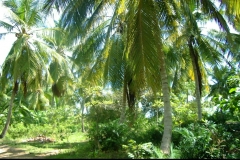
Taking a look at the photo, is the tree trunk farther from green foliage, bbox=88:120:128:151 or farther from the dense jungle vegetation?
green foliage, bbox=88:120:128:151

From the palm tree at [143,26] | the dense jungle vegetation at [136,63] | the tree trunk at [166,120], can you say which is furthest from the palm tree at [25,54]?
the tree trunk at [166,120]

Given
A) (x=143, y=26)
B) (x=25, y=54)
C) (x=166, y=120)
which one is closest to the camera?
(x=143, y=26)

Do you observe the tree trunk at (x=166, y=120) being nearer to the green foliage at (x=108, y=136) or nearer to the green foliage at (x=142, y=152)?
the green foliage at (x=142, y=152)

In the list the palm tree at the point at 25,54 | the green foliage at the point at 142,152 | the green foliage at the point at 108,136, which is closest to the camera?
the green foliage at the point at 142,152

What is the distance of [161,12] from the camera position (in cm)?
895

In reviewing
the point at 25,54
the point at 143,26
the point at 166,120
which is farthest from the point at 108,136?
the point at 25,54

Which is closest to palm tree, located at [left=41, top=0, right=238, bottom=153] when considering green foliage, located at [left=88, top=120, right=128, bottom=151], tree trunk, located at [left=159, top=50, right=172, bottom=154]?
tree trunk, located at [left=159, top=50, right=172, bottom=154]

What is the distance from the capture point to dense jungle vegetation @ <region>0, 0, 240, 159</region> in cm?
775

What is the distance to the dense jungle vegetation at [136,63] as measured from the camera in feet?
25.4

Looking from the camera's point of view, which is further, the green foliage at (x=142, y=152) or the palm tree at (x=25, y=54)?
the palm tree at (x=25, y=54)

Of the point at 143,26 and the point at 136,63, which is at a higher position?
the point at 143,26

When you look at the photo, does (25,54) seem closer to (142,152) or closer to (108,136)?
(108,136)

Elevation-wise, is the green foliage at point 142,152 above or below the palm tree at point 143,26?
below

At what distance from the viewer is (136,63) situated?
308 inches
